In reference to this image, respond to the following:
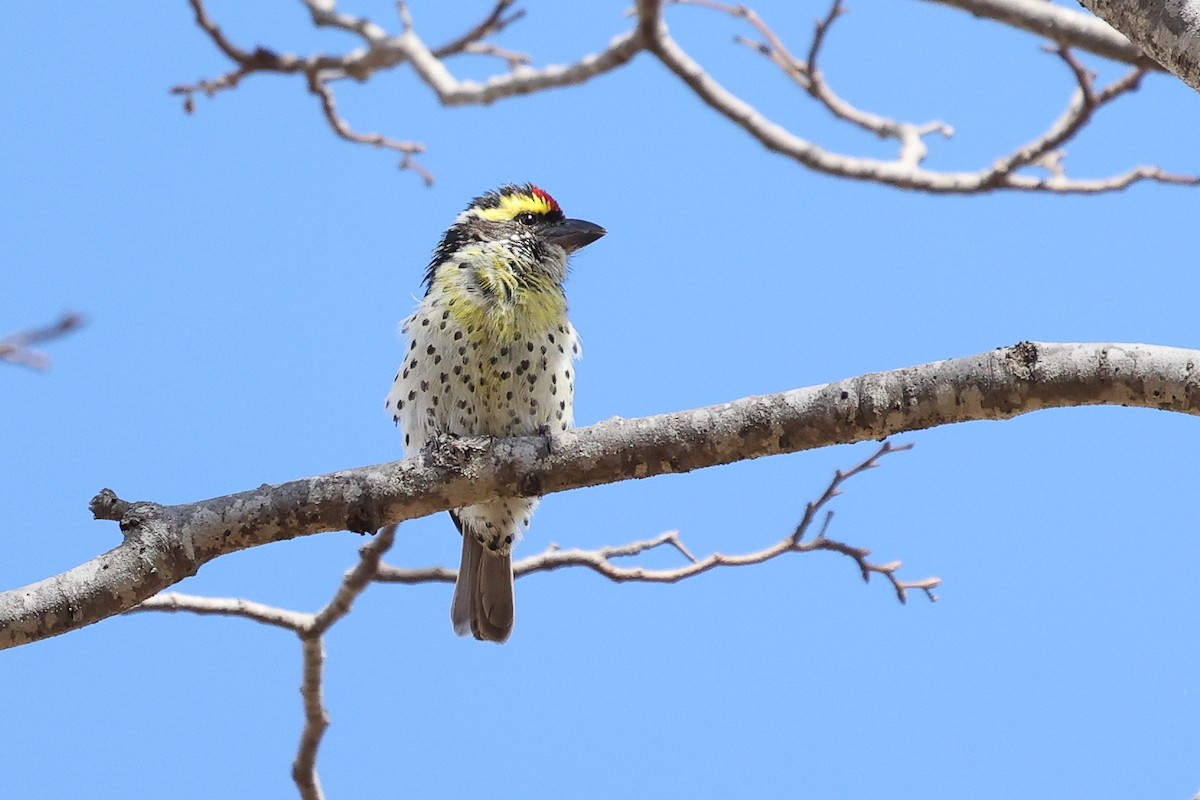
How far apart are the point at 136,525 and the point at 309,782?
1464 mm

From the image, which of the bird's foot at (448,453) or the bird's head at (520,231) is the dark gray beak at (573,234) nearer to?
the bird's head at (520,231)

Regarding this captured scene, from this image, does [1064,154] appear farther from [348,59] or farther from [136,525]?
[136,525]

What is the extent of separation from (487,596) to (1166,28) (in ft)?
11.3

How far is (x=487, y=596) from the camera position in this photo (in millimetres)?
5262

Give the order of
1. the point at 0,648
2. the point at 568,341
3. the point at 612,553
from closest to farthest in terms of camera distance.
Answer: the point at 0,648
the point at 612,553
the point at 568,341

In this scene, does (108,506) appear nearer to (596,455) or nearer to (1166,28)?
(596,455)

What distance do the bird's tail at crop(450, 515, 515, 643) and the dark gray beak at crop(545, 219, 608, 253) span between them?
1.28m

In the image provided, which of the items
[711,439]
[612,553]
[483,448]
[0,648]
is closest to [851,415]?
[711,439]

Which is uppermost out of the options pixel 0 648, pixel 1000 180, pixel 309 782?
pixel 1000 180

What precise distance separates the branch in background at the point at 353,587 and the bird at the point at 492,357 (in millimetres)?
496

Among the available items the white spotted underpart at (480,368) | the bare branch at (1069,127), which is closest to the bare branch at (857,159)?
the bare branch at (1069,127)

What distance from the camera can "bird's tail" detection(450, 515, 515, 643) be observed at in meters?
5.24

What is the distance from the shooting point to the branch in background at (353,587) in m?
4.04

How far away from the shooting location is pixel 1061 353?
2891mm
